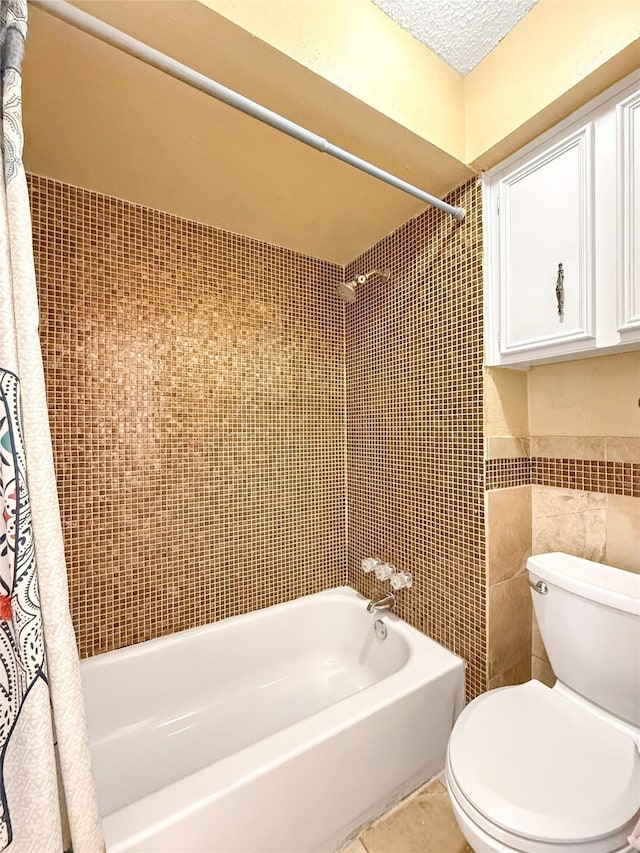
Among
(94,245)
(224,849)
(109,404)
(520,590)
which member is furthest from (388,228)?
(224,849)

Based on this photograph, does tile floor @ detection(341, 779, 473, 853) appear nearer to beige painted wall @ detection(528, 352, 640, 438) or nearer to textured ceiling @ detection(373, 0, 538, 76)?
beige painted wall @ detection(528, 352, 640, 438)

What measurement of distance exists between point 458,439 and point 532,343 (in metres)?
0.44

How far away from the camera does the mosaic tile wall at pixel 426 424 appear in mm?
1438

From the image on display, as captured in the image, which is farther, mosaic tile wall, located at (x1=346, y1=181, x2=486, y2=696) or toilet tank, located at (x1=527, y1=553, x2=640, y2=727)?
mosaic tile wall, located at (x1=346, y1=181, x2=486, y2=696)

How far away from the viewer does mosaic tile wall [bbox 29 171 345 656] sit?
149 cm

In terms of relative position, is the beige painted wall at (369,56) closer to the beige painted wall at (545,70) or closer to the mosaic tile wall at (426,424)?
the beige painted wall at (545,70)

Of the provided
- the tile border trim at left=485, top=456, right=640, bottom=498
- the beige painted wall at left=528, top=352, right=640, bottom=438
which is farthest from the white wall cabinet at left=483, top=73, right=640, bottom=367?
the tile border trim at left=485, top=456, right=640, bottom=498

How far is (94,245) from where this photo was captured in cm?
152

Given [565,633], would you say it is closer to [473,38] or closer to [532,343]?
[532,343]

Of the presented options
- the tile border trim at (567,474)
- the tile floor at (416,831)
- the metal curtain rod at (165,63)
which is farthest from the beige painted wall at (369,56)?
the tile floor at (416,831)

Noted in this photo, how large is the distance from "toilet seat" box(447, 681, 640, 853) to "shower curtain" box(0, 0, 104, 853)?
0.87 meters

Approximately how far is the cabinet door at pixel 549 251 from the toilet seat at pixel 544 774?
43.6 inches

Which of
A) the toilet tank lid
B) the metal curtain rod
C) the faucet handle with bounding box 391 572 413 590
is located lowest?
the faucet handle with bounding box 391 572 413 590

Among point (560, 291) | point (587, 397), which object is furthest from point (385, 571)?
point (560, 291)
